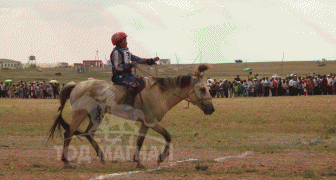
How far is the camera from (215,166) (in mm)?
8203

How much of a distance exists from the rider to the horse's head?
1265mm

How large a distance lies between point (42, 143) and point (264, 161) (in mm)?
6752

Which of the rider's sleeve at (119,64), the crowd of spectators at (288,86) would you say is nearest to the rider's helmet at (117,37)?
the rider's sleeve at (119,64)

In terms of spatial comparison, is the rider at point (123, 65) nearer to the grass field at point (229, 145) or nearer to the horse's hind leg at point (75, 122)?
the horse's hind leg at point (75, 122)

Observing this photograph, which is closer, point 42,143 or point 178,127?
point 42,143

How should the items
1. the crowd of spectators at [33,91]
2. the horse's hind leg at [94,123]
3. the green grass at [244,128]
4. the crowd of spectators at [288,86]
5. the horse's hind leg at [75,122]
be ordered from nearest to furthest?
1. the horse's hind leg at [75,122]
2. the horse's hind leg at [94,123]
3. the green grass at [244,128]
4. the crowd of spectators at [288,86]
5. the crowd of spectators at [33,91]

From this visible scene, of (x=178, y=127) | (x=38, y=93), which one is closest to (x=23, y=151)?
(x=178, y=127)

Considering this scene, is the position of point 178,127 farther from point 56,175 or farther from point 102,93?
point 56,175

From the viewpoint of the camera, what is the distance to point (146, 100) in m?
9.01

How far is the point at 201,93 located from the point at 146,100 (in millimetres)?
1197

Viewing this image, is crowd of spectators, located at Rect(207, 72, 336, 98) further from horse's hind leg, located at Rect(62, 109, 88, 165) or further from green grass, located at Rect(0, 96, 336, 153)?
horse's hind leg, located at Rect(62, 109, 88, 165)

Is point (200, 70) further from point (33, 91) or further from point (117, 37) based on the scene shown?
point (33, 91)

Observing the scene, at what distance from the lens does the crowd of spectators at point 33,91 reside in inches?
1654

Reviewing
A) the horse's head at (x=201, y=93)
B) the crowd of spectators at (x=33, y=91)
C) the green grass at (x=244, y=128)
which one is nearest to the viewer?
the horse's head at (x=201, y=93)
